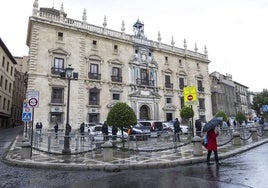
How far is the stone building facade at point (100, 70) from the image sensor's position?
24438 millimetres

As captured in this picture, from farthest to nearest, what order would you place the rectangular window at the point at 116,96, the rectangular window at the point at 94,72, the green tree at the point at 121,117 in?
the rectangular window at the point at 116,96 → the rectangular window at the point at 94,72 → the green tree at the point at 121,117

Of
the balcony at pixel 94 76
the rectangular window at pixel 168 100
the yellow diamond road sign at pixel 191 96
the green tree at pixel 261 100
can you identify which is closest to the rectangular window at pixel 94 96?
the balcony at pixel 94 76

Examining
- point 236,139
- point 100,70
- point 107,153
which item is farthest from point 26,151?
point 100,70

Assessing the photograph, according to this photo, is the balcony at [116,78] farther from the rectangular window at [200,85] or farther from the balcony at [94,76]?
the rectangular window at [200,85]

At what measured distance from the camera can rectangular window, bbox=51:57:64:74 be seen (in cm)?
2498

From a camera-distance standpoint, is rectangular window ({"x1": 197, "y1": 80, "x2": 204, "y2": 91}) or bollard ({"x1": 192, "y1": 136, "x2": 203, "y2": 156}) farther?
rectangular window ({"x1": 197, "y1": 80, "x2": 204, "y2": 91})

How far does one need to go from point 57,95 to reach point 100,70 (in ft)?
20.0

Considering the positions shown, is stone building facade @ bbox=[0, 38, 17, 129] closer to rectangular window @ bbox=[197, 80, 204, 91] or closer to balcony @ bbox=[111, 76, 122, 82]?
balcony @ bbox=[111, 76, 122, 82]

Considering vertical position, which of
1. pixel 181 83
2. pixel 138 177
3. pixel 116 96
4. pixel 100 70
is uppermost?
pixel 100 70

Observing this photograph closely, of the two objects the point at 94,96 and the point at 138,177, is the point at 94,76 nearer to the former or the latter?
the point at 94,96

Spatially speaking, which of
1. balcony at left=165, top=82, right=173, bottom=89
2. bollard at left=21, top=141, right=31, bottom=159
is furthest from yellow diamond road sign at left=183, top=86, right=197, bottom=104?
balcony at left=165, top=82, right=173, bottom=89

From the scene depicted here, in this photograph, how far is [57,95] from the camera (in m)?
24.9

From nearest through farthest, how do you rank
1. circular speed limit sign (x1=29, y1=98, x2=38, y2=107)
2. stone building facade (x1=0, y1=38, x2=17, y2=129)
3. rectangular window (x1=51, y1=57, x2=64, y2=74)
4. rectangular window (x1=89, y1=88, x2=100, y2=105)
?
circular speed limit sign (x1=29, y1=98, x2=38, y2=107), rectangular window (x1=51, y1=57, x2=64, y2=74), rectangular window (x1=89, y1=88, x2=100, y2=105), stone building facade (x1=0, y1=38, x2=17, y2=129)

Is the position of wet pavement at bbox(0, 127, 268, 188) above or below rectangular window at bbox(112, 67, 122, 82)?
below
